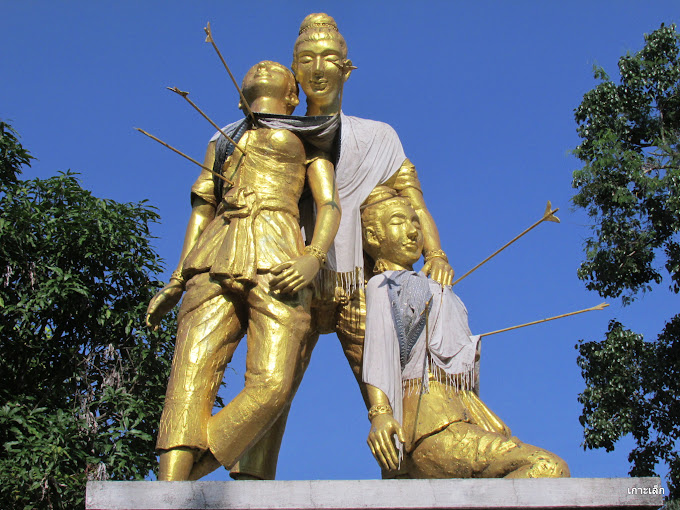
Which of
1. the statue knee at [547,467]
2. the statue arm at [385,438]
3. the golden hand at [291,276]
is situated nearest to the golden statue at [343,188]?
the golden hand at [291,276]

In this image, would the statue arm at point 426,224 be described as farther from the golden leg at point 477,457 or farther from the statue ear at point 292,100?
the golden leg at point 477,457

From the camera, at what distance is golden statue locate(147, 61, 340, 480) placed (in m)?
6.12

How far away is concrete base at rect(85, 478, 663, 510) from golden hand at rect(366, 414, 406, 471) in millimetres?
733

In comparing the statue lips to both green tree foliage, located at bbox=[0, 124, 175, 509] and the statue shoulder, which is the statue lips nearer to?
the statue shoulder

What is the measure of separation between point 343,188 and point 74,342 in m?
7.46

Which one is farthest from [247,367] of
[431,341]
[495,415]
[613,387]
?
[613,387]

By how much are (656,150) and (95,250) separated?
29.3 feet

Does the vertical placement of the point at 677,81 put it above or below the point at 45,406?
above

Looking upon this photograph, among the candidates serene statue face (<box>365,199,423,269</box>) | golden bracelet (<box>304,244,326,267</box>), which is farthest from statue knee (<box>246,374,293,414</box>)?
serene statue face (<box>365,199,423,269</box>)

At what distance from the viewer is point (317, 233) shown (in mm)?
6742

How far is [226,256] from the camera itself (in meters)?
6.59

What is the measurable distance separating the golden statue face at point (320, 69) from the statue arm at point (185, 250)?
34.0 inches

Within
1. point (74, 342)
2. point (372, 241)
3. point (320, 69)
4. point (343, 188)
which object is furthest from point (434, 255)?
point (74, 342)

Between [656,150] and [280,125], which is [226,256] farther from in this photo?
[656,150]
